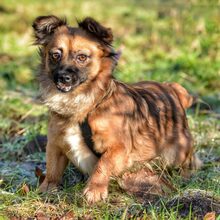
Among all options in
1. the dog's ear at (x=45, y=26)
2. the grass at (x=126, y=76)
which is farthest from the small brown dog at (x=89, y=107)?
the grass at (x=126, y=76)

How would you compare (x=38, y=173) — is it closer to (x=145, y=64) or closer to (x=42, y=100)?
(x=42, y=100)

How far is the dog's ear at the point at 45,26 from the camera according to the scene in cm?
561

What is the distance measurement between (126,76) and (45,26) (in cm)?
488

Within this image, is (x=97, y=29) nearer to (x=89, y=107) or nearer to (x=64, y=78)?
(x=64, y=78)

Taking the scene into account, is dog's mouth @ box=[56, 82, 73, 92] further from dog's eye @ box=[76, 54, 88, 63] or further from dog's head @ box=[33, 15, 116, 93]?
dog's eye @ box=[76, 54, 88, 63]

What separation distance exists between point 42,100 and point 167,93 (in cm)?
133

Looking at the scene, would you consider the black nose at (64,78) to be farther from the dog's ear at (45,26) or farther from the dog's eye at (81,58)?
the dog's ear at (45,26)

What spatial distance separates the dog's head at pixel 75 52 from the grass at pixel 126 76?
0.33 m

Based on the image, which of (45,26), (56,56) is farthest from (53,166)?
(45,26)

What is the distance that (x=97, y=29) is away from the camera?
5430 mm

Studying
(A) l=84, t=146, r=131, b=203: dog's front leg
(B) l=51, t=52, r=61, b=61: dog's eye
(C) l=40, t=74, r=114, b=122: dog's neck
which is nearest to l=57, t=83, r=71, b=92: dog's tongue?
(C) l=40, t=74, r=114, b=122: dog's neck

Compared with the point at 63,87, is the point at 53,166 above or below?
below

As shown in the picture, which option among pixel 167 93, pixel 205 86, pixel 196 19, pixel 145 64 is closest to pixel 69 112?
pixel 167 93

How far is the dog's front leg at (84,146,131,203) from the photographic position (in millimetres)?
5125
